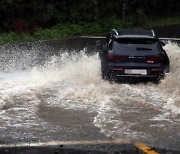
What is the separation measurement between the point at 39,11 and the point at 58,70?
1092cm

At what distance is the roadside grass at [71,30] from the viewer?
2347 cm

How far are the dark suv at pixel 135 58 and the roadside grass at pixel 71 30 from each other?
1110cm

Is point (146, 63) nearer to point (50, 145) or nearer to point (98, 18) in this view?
point (50, 145)

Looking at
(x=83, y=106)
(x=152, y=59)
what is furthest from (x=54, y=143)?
(x=152, y=59)

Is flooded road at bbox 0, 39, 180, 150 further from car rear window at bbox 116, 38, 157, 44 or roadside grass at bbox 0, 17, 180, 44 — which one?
roadside grass at bbox 0, 17, 180, 44

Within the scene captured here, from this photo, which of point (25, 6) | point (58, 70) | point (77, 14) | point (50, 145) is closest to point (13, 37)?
point (25, 6)

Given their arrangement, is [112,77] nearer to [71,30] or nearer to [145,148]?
[145,148]

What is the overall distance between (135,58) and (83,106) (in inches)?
96.2

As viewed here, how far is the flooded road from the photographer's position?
842 centimetres

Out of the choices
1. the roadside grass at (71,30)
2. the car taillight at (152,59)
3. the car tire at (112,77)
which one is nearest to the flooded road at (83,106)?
the car tire at (112,77)

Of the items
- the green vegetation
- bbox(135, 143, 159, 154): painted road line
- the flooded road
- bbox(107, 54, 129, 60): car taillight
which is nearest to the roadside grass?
the green vegetation

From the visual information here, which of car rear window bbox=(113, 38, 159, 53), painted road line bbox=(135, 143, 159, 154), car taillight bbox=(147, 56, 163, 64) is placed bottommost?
painted road line bbox=(135, 143, 159, 154)

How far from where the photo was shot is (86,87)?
40.7 ft

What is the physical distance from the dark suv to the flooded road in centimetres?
33
